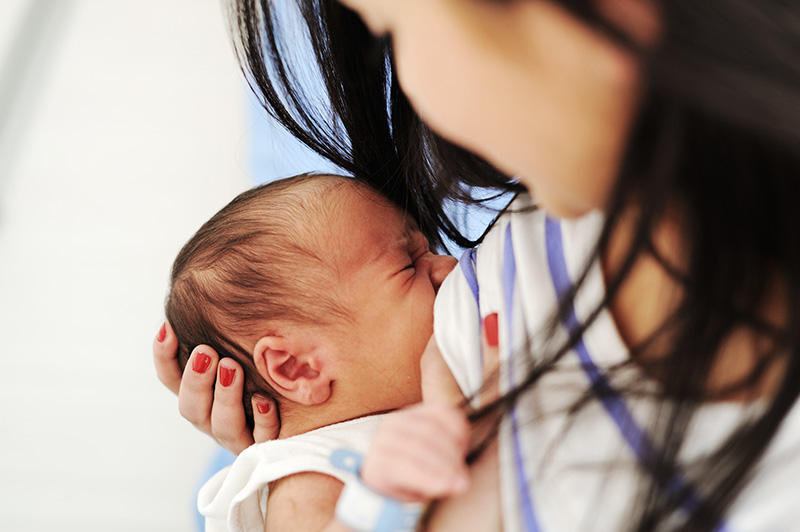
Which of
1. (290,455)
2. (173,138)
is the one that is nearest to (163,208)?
(173,138)

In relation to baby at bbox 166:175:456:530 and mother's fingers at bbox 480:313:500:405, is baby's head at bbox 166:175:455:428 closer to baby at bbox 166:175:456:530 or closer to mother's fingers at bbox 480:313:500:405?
baby at bbox 166:175:456:530

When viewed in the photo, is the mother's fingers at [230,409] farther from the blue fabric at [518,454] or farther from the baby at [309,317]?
the blue fabric at [518,454]

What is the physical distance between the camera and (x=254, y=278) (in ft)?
3.30

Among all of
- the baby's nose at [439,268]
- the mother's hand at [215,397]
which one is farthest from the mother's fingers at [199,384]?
the baby's nose at [439,268]

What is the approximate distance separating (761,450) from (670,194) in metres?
0.21

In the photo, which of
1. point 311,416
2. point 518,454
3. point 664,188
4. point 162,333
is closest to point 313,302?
point 311,416

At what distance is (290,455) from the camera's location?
35.7 inches

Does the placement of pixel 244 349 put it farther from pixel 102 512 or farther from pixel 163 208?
pixel 163 208

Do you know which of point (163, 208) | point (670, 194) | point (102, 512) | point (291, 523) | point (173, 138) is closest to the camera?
point (670, 194)

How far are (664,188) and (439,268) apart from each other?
0.56 m

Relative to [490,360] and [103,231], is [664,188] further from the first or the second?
[103,231]

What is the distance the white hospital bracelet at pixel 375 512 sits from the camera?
64 cm

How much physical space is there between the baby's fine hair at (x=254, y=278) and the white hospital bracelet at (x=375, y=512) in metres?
0.37

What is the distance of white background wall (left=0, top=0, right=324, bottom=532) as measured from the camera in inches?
56.1
